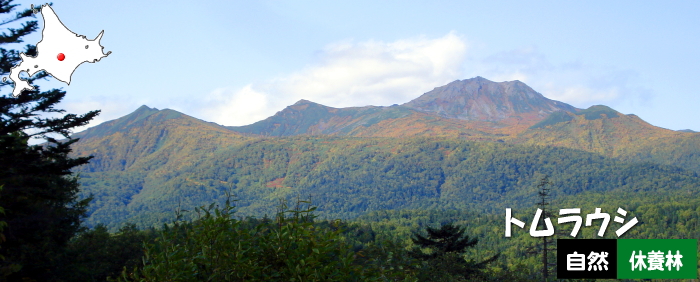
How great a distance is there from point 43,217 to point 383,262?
14539 millimetres

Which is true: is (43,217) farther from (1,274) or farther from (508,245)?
(508,245)

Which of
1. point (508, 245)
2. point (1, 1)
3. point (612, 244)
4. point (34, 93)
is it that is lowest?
point (508, 245)

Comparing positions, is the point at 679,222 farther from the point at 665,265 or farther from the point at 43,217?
the point at 43,217

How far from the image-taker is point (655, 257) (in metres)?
19.6

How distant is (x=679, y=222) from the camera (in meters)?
172

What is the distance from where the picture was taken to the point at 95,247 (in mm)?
31953

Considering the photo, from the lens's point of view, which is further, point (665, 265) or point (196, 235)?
point (665, 265)

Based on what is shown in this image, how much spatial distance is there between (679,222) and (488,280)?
167 metres

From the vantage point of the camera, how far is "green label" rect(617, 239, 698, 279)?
1930 cm

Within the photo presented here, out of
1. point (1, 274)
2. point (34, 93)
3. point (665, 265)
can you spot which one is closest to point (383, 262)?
point (1, 274)

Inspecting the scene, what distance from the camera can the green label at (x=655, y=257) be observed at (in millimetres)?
19297

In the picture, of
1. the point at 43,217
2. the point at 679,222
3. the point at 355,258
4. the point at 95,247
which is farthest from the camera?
the point at 679,222

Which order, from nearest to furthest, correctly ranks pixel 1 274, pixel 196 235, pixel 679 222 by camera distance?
pixel 196 235 < pixel 1 274 < pixel 679 222

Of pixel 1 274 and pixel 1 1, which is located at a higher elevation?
pixel 1 1
